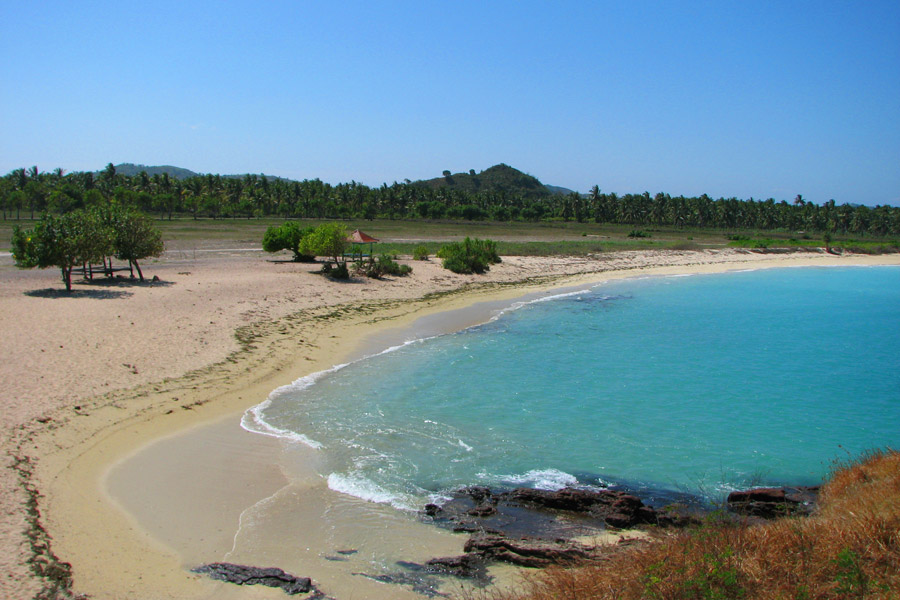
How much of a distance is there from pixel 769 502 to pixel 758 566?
4.79m

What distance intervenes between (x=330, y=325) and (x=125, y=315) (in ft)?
24.1

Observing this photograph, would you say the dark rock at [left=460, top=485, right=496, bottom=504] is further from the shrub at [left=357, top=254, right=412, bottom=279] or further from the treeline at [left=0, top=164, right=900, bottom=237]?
the treeline at [left=0, top=164, right=900, bottom=237]

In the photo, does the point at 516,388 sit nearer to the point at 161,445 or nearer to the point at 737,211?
the point at 161,445

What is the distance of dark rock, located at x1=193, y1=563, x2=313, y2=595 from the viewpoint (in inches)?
299

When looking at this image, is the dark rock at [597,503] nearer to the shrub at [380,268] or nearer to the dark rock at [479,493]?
the dark rock at [479,493]

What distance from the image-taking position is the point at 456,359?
21.3 metres

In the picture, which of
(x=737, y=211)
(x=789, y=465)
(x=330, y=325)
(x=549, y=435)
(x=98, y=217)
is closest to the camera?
(x=789, y=465)

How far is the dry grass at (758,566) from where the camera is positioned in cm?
559

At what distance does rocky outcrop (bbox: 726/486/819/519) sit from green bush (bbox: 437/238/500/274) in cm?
3201

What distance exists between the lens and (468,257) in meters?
43.1

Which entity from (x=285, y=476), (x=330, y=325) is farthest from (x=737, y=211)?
(x=285, y=476)

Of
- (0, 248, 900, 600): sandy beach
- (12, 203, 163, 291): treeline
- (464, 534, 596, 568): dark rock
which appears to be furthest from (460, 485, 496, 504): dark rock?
(12, 203, 163, 291): treeline

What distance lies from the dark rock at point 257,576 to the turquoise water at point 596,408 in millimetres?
2932

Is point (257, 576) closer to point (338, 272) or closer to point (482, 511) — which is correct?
point (482, 511)
